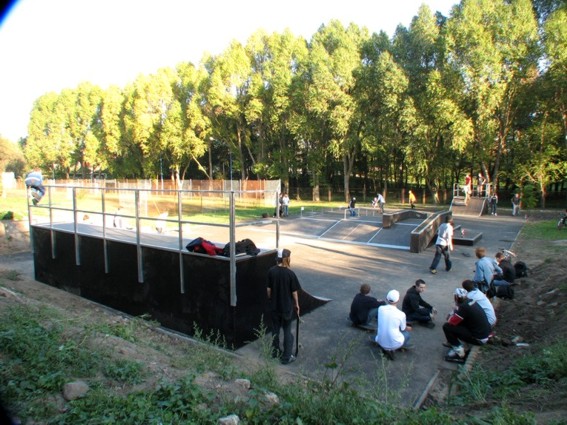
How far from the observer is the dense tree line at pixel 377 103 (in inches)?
1204

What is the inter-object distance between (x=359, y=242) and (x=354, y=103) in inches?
940

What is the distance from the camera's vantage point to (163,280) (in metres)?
7.98

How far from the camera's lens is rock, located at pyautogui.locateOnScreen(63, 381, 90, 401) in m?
3.47

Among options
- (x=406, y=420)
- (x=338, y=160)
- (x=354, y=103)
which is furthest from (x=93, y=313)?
(x=338, y=160)

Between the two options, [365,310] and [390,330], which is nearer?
[390,330]

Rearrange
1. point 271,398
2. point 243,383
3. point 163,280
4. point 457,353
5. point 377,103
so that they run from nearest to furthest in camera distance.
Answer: point 271,398 < point 243,383 < point 457,353 < point 163,280 < point 377,103

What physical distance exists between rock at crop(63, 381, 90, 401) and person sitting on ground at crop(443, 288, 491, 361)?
540 cm

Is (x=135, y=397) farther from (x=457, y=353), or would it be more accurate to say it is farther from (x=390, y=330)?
(x=457, y=353)

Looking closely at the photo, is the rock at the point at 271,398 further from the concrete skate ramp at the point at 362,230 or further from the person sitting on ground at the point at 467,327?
the concrete skate ramp at the point at 362,230

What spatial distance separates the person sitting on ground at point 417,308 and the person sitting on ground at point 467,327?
3.66 ft

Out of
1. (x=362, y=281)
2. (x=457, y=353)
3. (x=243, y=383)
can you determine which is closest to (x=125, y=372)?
(x=243, y=383)

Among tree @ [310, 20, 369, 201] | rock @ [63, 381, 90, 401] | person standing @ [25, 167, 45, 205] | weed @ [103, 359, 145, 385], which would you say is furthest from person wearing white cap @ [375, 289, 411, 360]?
tree @ [310, 20, 369, 201]

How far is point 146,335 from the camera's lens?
732 centimetres

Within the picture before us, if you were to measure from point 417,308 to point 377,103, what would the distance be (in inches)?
1359
